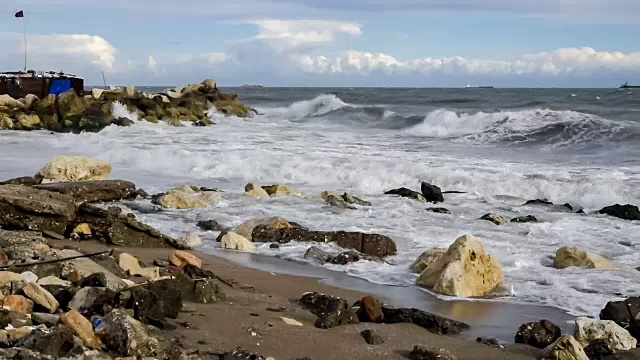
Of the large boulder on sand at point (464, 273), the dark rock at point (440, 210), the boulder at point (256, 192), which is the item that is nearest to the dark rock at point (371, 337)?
the large boulder on sand at point (464, 273)

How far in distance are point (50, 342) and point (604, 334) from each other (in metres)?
3.47

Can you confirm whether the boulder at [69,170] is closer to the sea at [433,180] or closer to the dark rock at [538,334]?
the sea at [433,180]

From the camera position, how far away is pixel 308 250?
7.51m

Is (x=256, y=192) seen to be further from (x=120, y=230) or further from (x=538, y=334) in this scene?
(x=538, y=334)

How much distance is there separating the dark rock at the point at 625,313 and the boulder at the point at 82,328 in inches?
141

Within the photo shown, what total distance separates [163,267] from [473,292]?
2.66m

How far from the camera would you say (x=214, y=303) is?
5266mm

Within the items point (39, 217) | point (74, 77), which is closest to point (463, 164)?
point (39, 217)

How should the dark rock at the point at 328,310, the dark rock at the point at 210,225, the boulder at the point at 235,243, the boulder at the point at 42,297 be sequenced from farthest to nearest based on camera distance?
the dark rock at the point at 210,225, the boulder at the point at 235,243, the dark rock at the point at 328,310, the boulder at the point at 42,297

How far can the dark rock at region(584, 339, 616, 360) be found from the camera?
4.61 m

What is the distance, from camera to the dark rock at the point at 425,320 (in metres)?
5.14

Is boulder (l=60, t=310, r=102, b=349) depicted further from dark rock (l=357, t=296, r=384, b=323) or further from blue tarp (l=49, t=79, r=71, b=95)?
blue tarp (l=49, t=79, r=71, b=95)

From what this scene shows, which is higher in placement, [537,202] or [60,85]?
[60,85]

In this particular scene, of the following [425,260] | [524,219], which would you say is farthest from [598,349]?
[524,219]
